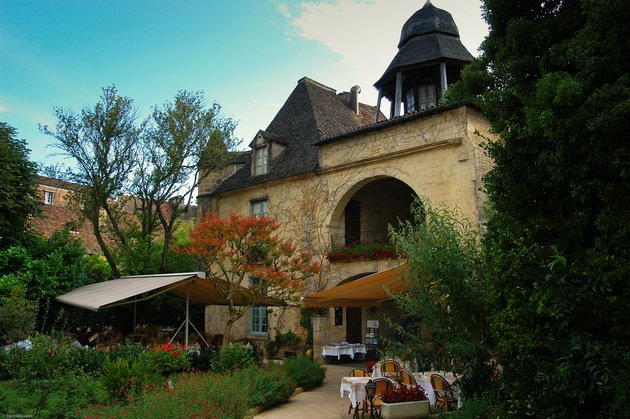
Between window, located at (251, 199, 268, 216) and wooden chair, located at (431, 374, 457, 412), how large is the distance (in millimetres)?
10553

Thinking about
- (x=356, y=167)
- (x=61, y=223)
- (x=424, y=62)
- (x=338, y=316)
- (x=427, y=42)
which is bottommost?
(x=338, y=316)

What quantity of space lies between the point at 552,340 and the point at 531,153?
1.83 metres

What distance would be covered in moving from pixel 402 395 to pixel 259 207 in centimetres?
1154

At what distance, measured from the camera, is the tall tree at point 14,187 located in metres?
13.4

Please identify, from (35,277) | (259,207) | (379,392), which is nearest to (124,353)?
(35,277)

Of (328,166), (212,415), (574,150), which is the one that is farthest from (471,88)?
(328,166)

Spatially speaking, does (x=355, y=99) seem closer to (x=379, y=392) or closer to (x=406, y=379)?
(x=406, y=379)

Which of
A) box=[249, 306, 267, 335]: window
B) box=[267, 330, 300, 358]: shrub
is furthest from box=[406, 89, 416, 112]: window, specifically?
box=[249, 306, 267, 335]: window

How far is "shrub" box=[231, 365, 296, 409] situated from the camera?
7.59 meters

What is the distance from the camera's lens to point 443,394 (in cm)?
754

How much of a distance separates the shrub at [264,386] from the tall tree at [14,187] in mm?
9160

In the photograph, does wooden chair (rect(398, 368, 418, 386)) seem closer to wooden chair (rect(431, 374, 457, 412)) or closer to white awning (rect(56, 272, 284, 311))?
wooden chair (rect(431, 374, 457, 412))

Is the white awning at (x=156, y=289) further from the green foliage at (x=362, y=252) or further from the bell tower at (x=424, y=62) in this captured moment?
the bell tower at (x=424, y=62)

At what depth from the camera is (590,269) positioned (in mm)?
4125
